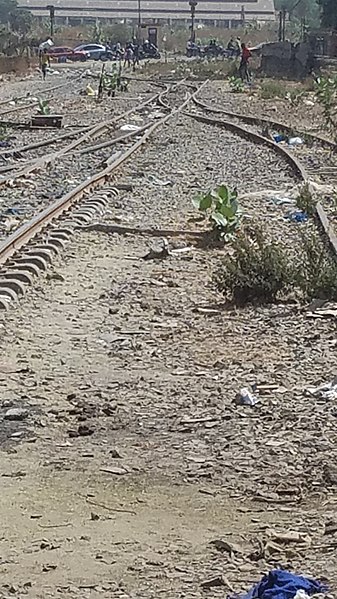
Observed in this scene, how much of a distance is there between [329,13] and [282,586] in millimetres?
69451

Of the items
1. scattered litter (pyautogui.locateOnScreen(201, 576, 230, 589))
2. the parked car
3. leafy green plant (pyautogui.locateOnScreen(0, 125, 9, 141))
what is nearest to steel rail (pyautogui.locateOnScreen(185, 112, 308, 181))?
leafy green plant (pyautogui.locateOnScreen(0, 125, 9, 141))

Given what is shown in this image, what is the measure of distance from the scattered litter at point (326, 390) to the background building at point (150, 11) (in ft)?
518

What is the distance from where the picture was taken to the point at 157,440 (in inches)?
283

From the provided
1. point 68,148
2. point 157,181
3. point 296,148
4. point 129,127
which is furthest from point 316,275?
point 129,127

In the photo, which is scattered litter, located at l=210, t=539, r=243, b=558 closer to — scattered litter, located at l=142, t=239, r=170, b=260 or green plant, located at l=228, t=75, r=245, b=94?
scattered litter, located at l=142, t=239, r=170, b=260

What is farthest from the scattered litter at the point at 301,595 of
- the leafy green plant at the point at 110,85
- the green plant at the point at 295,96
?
the leafy green plant at the point at 110,85

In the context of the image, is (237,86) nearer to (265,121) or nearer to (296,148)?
(265,121)

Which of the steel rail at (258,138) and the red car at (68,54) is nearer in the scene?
the steel rail at (258,138)

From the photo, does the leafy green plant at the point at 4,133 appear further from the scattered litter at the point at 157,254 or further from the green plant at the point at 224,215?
the scattered litter at the point at 157,254

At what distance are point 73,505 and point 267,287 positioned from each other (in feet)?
16.4

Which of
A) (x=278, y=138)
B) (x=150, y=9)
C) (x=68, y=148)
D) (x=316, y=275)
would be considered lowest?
(x=150, y=9)

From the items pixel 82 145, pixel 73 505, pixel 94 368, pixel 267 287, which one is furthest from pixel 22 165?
pixel 73 505

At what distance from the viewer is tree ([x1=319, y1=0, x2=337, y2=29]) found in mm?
70406

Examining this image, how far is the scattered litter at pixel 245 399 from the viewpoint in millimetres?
7770
